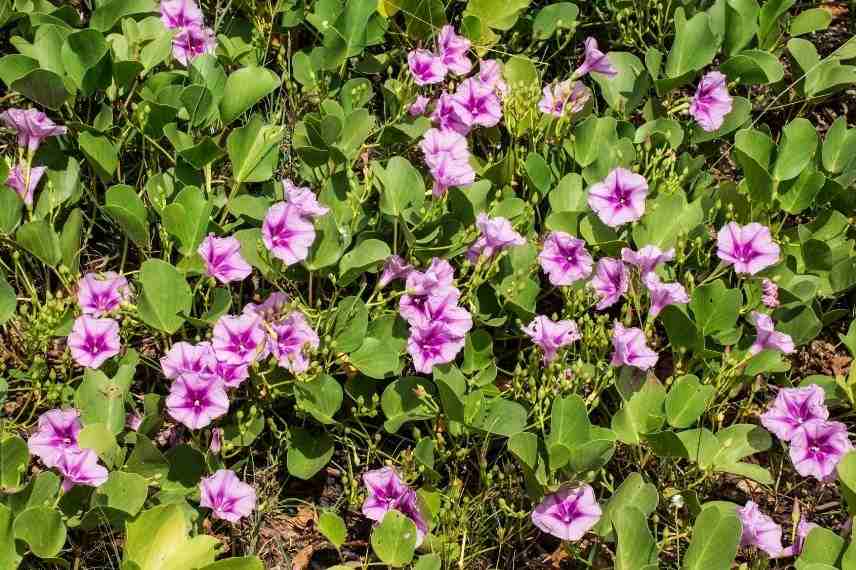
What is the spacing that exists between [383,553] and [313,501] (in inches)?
15.0

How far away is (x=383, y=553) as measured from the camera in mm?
2529

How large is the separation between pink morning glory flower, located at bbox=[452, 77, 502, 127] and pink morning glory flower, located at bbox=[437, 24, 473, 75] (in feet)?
0.33

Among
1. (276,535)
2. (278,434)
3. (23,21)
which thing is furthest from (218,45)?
(276,535)

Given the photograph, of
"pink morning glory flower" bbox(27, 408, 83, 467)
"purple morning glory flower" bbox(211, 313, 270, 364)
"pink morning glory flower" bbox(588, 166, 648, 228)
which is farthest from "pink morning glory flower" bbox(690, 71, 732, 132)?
"pink morning glory flower" bbox(27, 408, 83, 467)

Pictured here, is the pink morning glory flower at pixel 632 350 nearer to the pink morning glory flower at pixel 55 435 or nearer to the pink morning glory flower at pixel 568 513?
the pink morning glory flower at pixel 568 513

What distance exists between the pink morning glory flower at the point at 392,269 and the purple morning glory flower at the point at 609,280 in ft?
1.63

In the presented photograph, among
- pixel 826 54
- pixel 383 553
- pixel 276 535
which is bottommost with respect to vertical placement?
pixel 276 535

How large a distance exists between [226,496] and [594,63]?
1698mm

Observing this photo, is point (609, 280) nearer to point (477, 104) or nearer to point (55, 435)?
A: point (477, 104)

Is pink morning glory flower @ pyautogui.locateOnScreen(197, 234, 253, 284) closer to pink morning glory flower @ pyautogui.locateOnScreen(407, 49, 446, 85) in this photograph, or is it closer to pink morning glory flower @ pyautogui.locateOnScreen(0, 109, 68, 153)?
pink morning glory flower @ pyautogui.locateOnScreen(0, 109, 68, 153)

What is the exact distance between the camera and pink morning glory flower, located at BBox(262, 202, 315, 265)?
2.78 m

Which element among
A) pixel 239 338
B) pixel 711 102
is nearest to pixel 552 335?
pixel 239 338

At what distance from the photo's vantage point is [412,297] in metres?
2.85

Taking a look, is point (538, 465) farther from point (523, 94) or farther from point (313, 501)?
point (523, 94)
